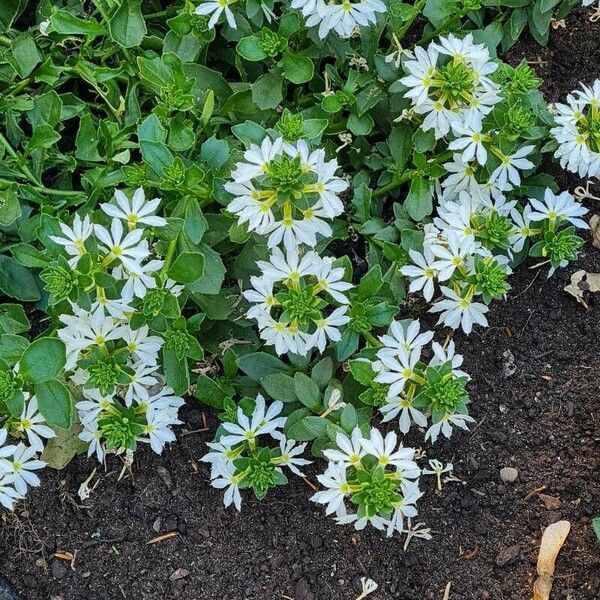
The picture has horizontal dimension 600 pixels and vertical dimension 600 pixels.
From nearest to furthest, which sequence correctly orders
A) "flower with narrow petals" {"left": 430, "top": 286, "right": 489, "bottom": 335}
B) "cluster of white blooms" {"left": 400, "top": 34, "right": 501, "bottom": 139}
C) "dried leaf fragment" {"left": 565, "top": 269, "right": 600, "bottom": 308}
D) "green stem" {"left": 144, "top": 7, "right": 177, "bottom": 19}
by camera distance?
"cluster of white blooms" {"left": 400, "top": 34, "right": 501, "bottom": 139}, "flower with narrow petals" {"left": 430, "top": 286, "right": 489, "bottom": 335}, "green stem" {"left": 144, "top": 7, "right": 177, "bottom": 19}, "dried leaf fragment" {"left": 565, "top": 269, "right": 600, "bottom": 308}

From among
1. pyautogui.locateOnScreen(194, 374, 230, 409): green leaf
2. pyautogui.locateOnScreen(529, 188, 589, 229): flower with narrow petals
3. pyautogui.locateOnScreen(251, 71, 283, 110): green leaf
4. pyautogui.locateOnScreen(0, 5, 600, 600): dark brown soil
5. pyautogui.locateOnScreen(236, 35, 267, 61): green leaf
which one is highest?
pyautogui.locateOnScreen(236, 35, 267, 61): green leaf

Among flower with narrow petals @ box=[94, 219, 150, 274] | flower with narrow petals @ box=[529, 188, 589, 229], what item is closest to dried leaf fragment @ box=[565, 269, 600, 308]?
flower with narrow petals @ box=[529, 188, 589, 229]

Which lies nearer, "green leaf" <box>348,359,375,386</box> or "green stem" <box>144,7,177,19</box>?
"green leaf" <box>348,359,375,386</box>

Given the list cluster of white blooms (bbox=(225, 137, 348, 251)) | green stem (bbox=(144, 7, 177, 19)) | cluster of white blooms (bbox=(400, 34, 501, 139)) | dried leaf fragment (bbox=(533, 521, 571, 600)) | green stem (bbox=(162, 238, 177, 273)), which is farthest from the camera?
green stem (bbox=(144, 7, 177, 19))

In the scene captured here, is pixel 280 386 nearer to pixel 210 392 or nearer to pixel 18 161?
pixel 210 392

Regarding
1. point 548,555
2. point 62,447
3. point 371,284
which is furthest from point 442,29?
point 62,447

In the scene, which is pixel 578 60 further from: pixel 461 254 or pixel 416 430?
pixel 416 430

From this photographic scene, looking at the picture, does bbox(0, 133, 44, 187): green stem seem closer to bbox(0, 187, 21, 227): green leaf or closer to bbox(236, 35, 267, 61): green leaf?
bbox(0, 187, 21, 227): green leaf
